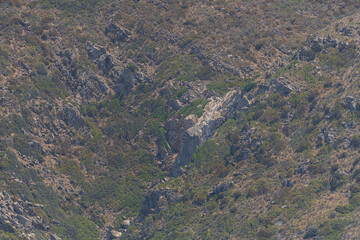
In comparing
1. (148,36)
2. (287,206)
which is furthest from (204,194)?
(148,36)

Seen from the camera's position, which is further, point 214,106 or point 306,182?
point 214,106

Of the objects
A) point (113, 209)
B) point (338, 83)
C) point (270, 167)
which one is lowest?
point (113, 209)

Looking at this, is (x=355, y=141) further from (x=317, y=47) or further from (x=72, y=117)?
(x=72, y=117)

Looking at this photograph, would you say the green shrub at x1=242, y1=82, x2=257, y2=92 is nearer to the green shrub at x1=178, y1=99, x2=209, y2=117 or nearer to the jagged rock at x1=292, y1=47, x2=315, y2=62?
the green shrub at x1=178, y1=99, x2=209, y2=117

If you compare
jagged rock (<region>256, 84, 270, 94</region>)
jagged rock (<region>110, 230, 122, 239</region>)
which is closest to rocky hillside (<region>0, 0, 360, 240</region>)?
jagged rock (<region>256, 84, 270, 94</region>)

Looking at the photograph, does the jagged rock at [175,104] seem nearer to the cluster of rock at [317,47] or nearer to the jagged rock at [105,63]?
the jagged rock at [105,63]

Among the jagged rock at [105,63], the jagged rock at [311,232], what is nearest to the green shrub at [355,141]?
the jagged rock at [311,232]

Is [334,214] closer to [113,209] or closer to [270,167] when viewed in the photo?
[270,167]
